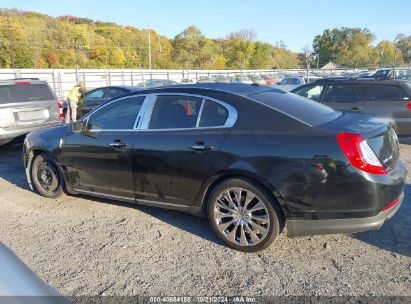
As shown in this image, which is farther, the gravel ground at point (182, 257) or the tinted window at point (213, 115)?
the tinted window at point (213, 115)

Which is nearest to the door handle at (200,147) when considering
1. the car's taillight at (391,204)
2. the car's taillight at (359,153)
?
the car's taillight at (359,153)

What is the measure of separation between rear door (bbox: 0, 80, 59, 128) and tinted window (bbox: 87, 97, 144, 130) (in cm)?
350

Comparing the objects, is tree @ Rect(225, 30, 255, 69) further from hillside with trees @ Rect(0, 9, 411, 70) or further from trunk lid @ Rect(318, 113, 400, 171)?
trunk lid @ Rect(318, 113, 400, 171)

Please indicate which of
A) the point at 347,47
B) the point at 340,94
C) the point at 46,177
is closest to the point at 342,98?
the point at 340,94

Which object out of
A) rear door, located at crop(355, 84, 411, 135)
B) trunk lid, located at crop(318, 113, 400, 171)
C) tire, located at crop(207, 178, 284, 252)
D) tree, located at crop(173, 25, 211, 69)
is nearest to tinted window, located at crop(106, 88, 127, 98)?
rear door, located at crop(355, 84, 411, 135)

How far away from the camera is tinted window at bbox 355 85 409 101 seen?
308 inches

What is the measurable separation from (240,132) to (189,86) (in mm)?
933

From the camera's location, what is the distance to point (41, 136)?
532 cm

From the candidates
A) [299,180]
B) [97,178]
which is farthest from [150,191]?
[299,180]

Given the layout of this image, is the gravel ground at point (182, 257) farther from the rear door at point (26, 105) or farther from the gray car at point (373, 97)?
the gray car at point (373, 97)

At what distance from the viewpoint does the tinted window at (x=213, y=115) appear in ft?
12.4

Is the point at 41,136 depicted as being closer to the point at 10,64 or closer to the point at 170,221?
the point at 170,221

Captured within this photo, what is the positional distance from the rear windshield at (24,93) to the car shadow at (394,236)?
6746 mm

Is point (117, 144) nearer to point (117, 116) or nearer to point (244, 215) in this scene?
point (117, 116)
